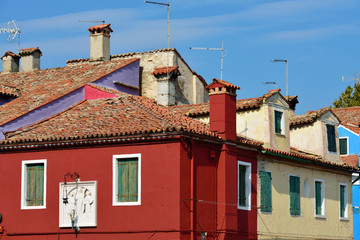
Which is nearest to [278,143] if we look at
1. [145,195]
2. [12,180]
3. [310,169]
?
[310,169]

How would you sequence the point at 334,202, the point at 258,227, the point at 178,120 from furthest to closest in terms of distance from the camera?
the point at 334,202 < the point at 258,227 < the point at 178,120

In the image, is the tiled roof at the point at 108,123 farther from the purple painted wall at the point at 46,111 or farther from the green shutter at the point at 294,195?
the green shutter at the point at 294,195

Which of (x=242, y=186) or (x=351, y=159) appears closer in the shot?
(x=242, y=186)

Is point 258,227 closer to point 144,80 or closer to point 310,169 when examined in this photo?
point 310,169

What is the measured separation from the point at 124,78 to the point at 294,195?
9.45 m

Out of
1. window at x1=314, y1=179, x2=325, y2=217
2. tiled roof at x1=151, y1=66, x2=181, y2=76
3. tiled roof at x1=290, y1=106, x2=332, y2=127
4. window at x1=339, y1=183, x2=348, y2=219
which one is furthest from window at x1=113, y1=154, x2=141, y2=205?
window at x1=339, y1=183, x2=348, y2=219

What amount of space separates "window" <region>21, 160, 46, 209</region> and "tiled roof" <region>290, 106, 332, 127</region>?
12.7 meters

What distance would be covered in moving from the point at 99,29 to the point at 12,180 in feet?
41.2

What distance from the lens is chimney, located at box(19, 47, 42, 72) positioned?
4053 cm

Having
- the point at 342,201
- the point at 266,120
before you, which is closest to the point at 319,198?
the point at 342,201

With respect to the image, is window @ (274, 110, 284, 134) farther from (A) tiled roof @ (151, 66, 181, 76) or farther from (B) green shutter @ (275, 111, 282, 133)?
(A) tiled roof @ (151, 66, 181, 76)

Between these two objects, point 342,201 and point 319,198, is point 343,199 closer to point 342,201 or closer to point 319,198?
point 342,201

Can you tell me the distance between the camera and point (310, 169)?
110 ft

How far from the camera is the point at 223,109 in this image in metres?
27.7
